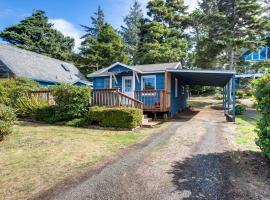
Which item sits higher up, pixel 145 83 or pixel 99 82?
pixel 99 82

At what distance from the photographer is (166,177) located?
477 centimetres

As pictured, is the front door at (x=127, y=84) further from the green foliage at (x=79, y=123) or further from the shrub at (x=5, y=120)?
the shrub at (x=5, y=120)

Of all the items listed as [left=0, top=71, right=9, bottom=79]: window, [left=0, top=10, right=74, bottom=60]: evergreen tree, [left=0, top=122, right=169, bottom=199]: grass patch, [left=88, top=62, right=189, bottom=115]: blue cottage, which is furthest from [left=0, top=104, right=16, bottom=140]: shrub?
[left=0, top=10, right=74, bottom=60]: evergreen tree

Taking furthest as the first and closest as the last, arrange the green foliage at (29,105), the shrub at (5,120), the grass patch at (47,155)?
the green foliage at (29,105) < the shrub at (5,120) < the grass patch at (47,155)

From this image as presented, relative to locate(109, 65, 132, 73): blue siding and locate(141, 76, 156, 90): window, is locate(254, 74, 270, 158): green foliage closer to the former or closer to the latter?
locate(141, 76, 156, 90): window

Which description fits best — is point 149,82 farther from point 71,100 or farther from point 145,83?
point 71,100

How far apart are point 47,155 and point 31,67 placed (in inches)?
789

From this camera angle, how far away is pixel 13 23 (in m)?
38.8

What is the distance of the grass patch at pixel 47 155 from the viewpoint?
452 cm

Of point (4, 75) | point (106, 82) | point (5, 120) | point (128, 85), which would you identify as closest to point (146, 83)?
point (128, 85)

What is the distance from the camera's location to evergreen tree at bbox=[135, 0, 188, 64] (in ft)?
99.1

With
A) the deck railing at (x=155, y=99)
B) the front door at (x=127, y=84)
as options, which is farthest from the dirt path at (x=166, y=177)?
the front door at (x=127, y=84)

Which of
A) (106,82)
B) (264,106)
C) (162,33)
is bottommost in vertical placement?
(264,106)

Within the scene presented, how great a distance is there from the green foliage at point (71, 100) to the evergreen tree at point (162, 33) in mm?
19284
